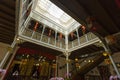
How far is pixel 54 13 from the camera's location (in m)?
11.3

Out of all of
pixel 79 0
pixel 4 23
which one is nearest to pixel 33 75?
pixel 4 23

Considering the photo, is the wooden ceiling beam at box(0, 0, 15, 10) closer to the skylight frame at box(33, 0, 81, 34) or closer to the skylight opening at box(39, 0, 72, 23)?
the skylight frame at box(33, 0, 81, 34)

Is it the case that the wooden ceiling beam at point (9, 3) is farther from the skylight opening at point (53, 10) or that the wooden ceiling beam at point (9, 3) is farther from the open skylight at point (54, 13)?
the skylight opening at point (53, 10)

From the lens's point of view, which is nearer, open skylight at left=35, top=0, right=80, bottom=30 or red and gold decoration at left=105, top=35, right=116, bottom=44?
red and gold decoration at left=105, top=35, right=116, bottom=44

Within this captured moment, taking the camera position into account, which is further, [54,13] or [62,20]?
[62,20]

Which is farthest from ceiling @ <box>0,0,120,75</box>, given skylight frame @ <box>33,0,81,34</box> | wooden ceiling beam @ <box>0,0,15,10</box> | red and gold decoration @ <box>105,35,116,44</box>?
skylight frame @ <box>33,0,81,34</box>

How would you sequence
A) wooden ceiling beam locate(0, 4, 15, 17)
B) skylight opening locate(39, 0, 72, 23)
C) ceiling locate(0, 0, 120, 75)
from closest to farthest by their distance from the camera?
1. ceiling locate(0, 0, 120, 75)
2. wooden ceiling beam locate(0, 4, 15, 17)
3. skylight opening locate(39, 0, 72, 23)

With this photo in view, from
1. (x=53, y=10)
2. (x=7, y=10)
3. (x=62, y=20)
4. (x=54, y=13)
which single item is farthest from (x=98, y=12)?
(x=62, y=20)

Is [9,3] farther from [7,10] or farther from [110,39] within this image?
[110,39]

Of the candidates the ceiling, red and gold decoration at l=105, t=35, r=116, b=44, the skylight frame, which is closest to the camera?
the ceiling

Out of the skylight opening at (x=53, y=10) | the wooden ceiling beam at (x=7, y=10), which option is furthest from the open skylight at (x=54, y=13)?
the wooden ceiling beam at (x=7, y=10)

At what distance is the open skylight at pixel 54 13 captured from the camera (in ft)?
33.6

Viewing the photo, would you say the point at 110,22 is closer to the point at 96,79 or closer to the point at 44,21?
the point at 44,21

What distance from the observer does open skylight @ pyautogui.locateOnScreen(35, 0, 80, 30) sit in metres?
10.2
